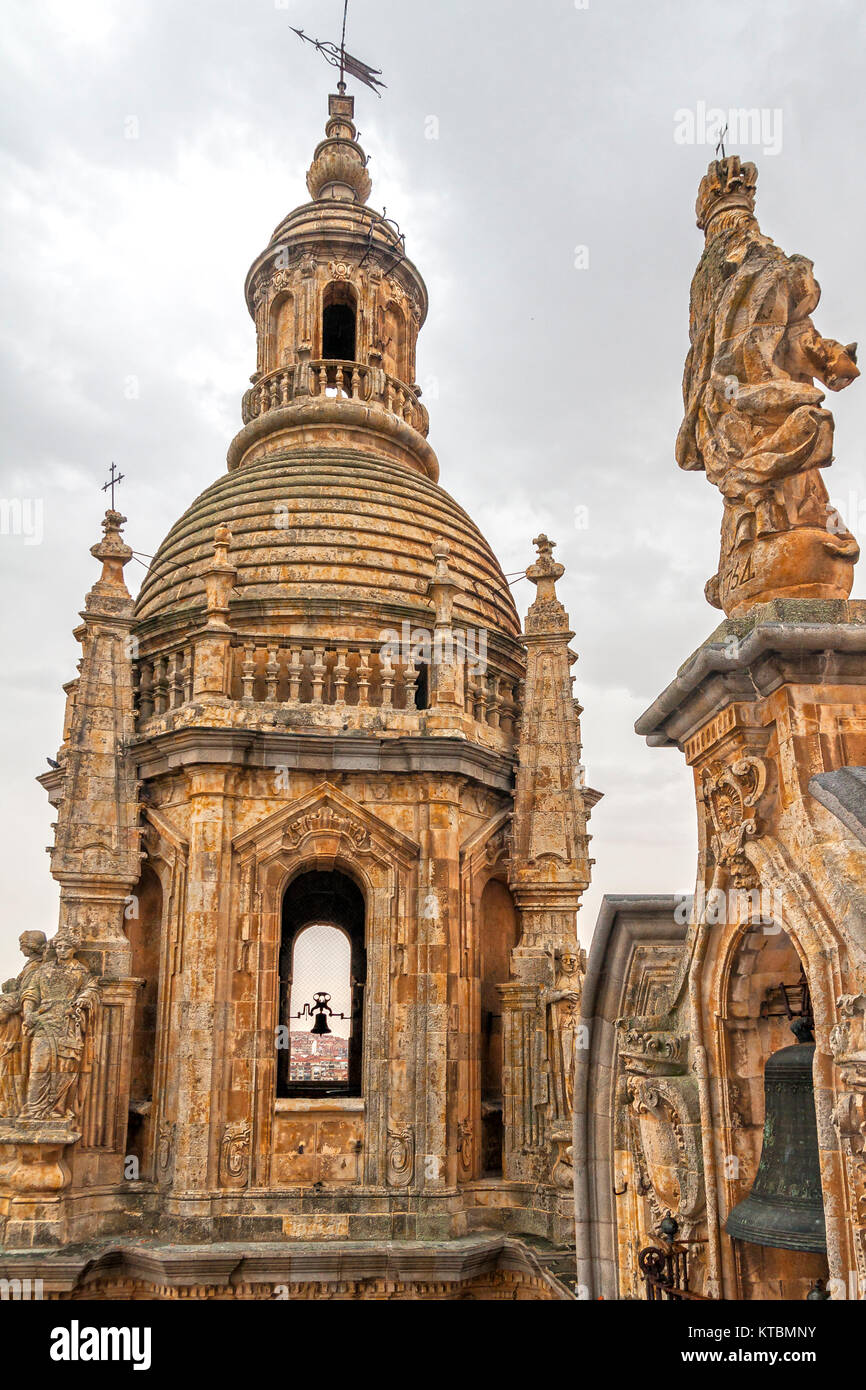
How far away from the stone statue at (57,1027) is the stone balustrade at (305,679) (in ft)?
11.9

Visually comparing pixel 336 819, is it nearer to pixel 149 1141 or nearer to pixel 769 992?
pixel 149 1141

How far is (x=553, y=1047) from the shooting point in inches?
545

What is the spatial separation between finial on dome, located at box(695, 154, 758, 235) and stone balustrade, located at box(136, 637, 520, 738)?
31.6ft

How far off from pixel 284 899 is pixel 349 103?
717 inches

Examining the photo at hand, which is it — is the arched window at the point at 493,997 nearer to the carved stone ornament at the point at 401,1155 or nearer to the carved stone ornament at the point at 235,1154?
the carved stone ornament at the point at 401,1155

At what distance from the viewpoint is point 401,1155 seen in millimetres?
13359

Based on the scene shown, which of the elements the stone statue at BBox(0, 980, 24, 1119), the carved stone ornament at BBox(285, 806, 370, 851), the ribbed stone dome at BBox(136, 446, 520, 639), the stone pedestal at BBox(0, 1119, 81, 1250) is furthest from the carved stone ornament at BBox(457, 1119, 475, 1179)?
the ribbed stone dome at BBox(136, 446, 520, 639)

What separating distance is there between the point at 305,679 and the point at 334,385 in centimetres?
739

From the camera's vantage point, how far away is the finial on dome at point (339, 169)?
22938 millimetres

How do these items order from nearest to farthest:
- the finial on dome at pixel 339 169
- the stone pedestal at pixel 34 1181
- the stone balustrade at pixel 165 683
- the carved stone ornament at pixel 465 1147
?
the stone pedestal at pixel 34 1181
the carved stone ornament at pixel 465 1147
the stone balustrade at pixel 165 683
the finial on dome at pixel 339 169

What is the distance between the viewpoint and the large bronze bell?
449 centimetres

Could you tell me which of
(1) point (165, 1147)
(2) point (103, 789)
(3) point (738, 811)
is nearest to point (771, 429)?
(3) point (738, 811)

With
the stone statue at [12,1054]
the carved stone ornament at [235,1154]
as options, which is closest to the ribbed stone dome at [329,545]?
the stone statue at [12,1054]

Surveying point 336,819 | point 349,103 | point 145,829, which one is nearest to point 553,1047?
point 336,819
